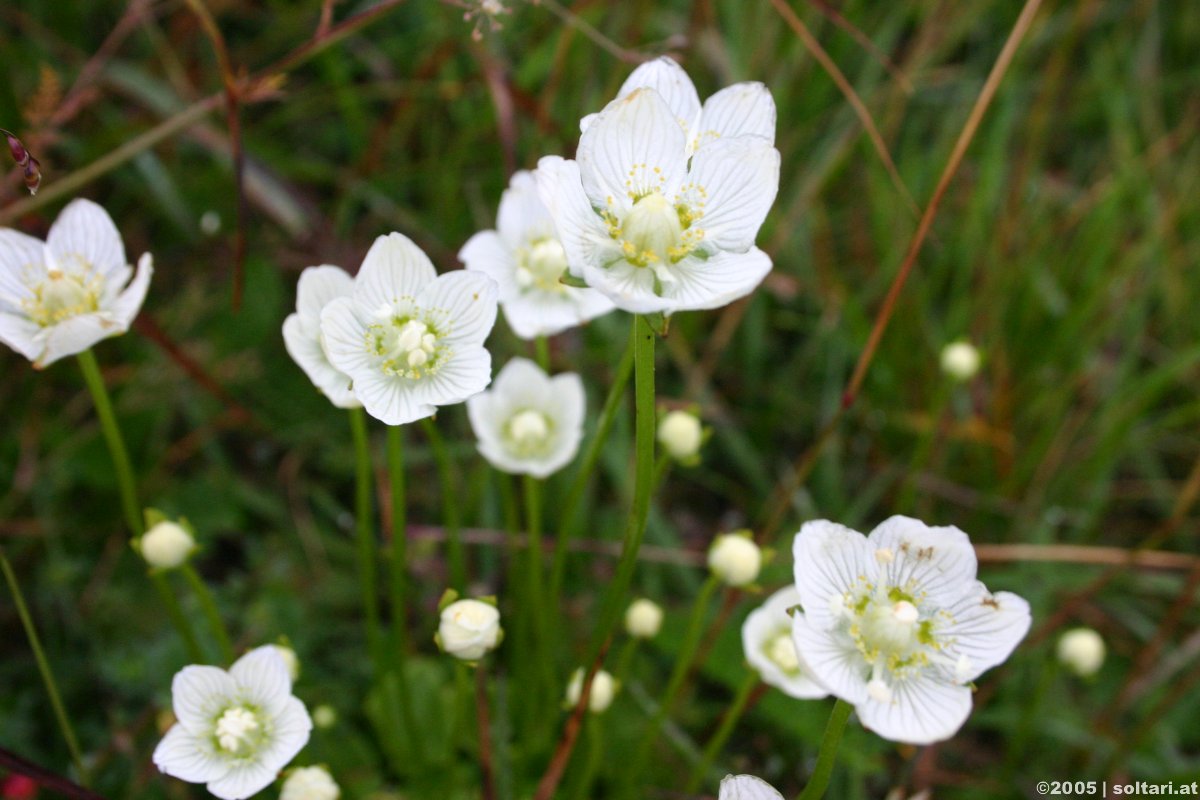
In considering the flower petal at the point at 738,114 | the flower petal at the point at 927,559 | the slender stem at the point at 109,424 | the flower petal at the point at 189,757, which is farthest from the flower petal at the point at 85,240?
the flower petal at the point at 927,559

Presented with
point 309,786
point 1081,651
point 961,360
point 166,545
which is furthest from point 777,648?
point 166,545

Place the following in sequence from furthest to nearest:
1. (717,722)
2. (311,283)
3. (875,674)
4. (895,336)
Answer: (895,336) → (717,722) → (311,283) → (875,674)

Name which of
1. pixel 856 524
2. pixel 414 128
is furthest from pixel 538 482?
pixel 414 128

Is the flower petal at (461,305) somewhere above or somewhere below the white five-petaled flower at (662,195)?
below

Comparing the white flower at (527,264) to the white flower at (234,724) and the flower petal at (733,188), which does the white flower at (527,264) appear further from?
the white flower at (234,724)

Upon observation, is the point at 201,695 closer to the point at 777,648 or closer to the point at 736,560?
the point at 736,560

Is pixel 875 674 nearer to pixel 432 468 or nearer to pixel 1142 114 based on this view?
pixel 432 468
